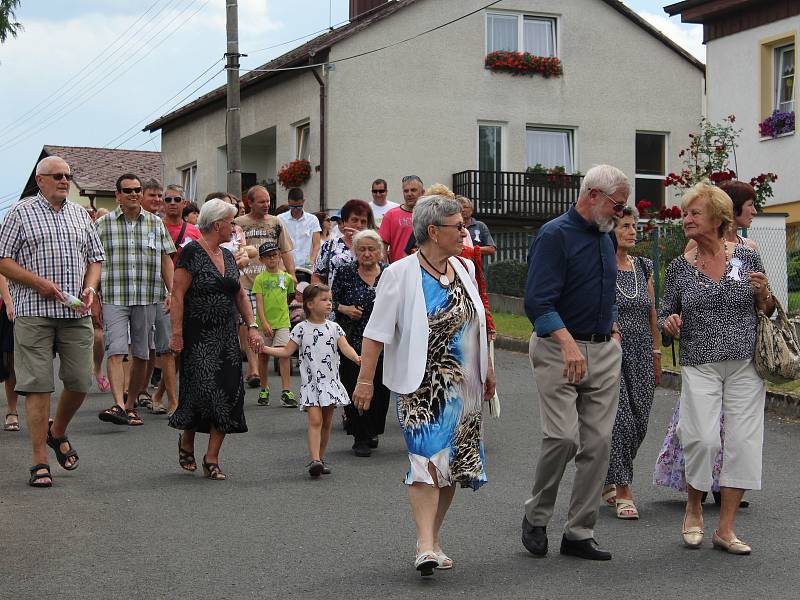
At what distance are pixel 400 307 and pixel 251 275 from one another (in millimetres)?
7952

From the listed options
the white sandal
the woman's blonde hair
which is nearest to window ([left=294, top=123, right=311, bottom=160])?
the woman's blonde hair

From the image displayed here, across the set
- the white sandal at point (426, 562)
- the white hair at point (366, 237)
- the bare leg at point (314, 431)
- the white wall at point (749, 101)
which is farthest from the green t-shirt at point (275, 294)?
the white wall at point (749, 101)

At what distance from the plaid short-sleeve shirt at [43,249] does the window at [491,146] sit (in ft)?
81.6

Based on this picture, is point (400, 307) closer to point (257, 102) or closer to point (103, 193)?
point (257, 102)

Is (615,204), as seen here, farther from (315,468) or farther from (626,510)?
(315,468)

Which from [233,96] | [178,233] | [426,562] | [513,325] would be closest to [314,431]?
[426,562]

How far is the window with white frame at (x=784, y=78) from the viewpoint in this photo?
73.8 ft

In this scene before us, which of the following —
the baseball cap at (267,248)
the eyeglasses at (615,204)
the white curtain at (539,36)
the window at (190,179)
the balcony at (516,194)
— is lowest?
the baseball cap at (267,248)

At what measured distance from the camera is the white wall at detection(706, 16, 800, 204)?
73.0ft

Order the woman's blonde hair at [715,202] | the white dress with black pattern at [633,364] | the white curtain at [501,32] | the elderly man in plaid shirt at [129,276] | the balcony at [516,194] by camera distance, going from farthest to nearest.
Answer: the white curtain at [501,32] < the balcony at [516,194] < the elderly man in plaid shirt at [129,276] < the white dress with black pattern at [633,364] < the woman's blonde hair at [715,202]

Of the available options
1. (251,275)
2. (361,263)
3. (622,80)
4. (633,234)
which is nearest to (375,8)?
(622,80)

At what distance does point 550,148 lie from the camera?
34.1 metres

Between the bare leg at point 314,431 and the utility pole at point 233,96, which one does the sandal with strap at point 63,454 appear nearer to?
the bare leg at point 314,431

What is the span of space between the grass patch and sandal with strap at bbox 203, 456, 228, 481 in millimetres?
10033
